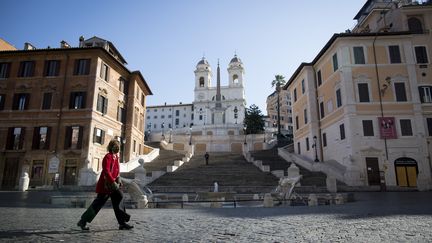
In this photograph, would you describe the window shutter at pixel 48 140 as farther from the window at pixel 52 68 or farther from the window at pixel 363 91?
the window at pixel 363 91

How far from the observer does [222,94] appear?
331 ft

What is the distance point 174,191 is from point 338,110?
57.2 ft

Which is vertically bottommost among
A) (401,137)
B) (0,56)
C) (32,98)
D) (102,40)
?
(401,137)

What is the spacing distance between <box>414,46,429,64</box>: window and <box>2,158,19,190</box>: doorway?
3963 centimetres

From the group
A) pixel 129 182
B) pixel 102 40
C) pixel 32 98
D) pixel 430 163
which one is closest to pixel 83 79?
pixel 32 98

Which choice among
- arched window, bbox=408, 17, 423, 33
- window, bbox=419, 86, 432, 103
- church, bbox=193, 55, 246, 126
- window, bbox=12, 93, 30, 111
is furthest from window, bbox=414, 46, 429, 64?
church, bbox=193, 55, 246, 126

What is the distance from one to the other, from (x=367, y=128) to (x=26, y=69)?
34786 mm

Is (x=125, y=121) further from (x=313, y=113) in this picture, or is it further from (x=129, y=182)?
(x=129, y=182)

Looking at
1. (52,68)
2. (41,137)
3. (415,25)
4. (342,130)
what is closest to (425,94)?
(415,25)

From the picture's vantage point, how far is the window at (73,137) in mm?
29219

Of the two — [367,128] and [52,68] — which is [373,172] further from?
[52,68]

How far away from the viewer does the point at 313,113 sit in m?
33.5

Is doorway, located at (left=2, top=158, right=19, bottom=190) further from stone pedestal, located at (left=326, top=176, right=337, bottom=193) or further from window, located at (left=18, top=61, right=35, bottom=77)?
stone pedestal, located at (left=326, top=176, right=337, bottom=193)

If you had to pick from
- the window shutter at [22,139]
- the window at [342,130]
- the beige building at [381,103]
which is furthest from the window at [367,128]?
the window shutter at [22,139]
